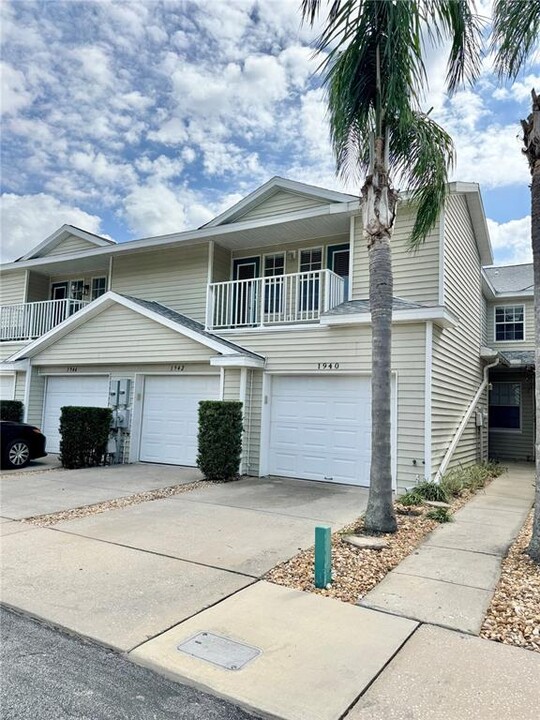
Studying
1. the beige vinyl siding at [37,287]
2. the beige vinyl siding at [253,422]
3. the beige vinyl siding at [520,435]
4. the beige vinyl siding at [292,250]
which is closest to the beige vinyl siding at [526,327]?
the beige vinyl siding at [520,435]

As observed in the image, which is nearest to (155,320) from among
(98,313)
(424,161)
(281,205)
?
(98,313)

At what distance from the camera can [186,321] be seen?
40.4 ft

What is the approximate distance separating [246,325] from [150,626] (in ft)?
28.3

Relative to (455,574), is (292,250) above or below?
above

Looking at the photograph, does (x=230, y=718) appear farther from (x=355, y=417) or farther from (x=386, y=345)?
(x=355, y=417)

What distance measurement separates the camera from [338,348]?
10.1 metres

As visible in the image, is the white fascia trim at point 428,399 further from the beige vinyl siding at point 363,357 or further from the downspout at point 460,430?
the downspout at point 460,430

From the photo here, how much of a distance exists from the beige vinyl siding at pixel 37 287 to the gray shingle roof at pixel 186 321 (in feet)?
18.8

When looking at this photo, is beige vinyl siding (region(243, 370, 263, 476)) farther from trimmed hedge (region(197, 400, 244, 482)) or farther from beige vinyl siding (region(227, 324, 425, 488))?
trimmed hedge (region(197, 400, 244, 482))

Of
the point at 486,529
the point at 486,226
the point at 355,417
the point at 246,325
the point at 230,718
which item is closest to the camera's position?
the point at 230,718

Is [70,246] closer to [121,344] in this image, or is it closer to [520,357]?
[121,344]

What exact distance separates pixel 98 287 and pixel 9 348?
3359 millimetres

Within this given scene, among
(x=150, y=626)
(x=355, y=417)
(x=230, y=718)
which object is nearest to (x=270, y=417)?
(x=355, y=417)

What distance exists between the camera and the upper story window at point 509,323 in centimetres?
1697
